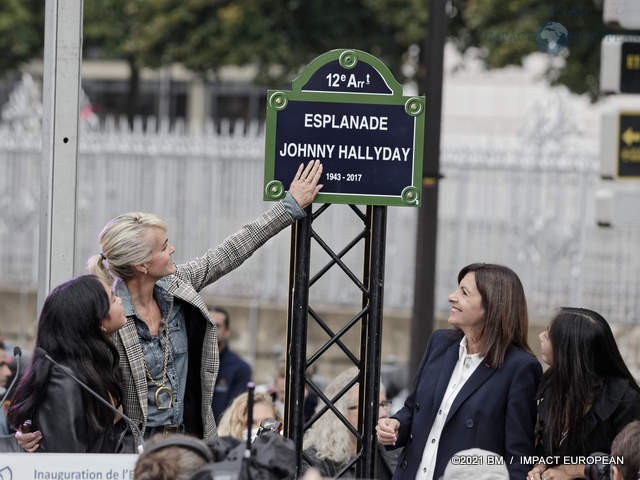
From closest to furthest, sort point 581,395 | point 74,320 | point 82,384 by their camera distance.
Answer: point 82,384 → point 74,320 → point 581,395

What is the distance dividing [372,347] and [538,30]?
34.4 feet


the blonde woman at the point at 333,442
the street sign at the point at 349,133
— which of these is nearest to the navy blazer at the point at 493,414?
the blonde woman at the point at 333,442

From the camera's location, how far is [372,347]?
4.89 m

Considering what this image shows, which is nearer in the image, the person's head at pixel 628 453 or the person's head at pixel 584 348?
the person's head at pixel 628 453

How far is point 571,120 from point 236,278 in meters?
3.75

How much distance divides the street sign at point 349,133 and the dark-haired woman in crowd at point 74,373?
84 cm

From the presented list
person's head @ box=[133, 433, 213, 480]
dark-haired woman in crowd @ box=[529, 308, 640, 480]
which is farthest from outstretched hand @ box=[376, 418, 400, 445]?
person's head @ box=[133, 433, 213, 480]

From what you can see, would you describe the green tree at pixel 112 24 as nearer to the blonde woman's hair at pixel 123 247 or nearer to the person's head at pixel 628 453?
the blonde woman's hair at pixel 123 247

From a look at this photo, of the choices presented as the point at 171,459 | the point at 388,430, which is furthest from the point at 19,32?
the point at 171,459

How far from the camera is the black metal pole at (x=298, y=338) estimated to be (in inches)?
190

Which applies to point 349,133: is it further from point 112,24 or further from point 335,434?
point 112,24

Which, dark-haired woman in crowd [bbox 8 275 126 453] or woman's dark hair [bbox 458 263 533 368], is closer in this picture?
dark-haired woman in crowd [bbox 8 275 126 453]

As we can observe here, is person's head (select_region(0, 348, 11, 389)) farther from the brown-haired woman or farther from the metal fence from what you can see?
the metal fence

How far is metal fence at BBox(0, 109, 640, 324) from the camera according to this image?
11.5m
